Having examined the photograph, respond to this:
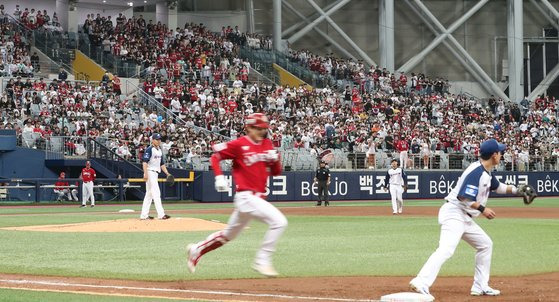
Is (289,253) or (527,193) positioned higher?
(527,193)

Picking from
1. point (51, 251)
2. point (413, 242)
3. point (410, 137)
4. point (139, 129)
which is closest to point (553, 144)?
point (410, 137)

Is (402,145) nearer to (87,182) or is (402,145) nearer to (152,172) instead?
(87,182)

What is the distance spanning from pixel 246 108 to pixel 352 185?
6237 millimetres

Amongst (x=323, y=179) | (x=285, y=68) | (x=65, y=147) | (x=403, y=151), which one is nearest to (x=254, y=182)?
(x=323, y=179)

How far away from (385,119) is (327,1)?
15090 millimetres

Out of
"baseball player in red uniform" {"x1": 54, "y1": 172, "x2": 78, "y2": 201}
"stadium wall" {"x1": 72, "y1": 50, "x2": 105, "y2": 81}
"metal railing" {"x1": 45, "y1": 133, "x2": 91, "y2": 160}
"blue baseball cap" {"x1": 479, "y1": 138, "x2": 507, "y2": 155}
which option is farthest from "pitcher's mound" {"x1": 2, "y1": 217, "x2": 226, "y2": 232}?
"stadium wall" {"x1": 72, "y1": 50, "x2": 105, "y2": 81}

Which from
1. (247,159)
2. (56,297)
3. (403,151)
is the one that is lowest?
(56,297)

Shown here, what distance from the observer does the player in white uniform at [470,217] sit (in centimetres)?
1071

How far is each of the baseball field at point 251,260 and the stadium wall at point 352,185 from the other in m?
15.3

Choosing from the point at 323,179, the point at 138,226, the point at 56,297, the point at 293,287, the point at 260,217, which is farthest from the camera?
the point at 323,179

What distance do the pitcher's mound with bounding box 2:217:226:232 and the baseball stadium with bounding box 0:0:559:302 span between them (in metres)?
0.11

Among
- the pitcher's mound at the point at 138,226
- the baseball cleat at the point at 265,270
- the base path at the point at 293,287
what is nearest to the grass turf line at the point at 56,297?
the base path at the point at 293,287

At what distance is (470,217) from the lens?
11133mm

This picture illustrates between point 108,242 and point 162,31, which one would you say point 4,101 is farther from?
point 108,242
